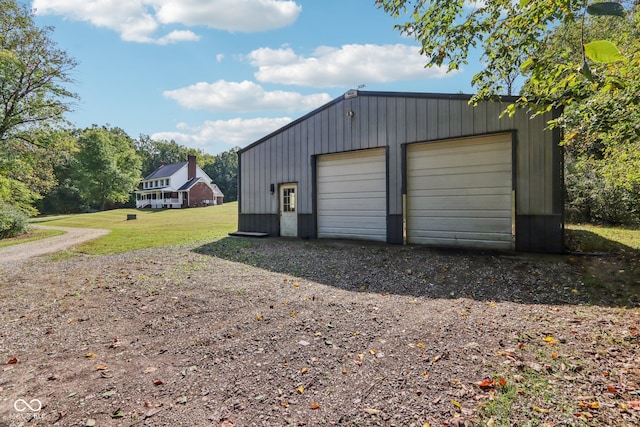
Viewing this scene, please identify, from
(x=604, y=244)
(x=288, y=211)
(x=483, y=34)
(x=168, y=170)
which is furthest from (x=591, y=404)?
(x=168, y=170)

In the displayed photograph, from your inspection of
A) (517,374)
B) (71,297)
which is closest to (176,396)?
(517,374)

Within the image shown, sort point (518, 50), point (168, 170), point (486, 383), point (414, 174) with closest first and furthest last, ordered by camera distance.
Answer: point (486, 383) < point (518, 50) < point (414, 174) < point (168, 170)

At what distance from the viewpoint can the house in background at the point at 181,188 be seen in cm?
4500

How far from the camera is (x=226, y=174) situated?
60.3 m

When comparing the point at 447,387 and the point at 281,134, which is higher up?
the point at 281,134

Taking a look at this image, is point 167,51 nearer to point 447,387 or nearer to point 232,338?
point 232,338

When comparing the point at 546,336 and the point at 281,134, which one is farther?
the point at 281,134

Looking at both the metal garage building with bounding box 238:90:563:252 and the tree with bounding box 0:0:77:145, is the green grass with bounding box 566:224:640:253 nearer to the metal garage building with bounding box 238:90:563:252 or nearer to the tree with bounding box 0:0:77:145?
the metal garage building with bounding box 238:90:563:252

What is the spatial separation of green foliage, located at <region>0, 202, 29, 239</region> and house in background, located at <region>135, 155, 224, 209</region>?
92.3 feet

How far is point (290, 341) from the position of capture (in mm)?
3414

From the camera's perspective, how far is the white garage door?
965 centimetres

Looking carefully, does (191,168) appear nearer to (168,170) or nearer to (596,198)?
(168,170)

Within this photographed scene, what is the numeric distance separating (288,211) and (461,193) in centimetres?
591

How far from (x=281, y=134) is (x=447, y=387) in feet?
34.7
